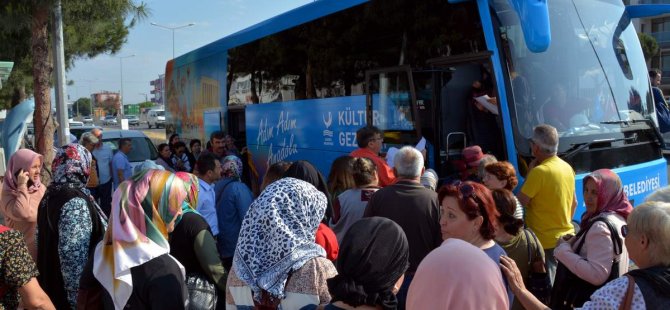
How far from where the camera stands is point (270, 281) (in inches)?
103

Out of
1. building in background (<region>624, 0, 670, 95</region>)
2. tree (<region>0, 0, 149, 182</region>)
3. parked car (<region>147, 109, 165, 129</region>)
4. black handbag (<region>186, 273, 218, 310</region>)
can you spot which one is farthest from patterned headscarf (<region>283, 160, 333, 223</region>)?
parked car (<region>147, 109, 165, 129</region>)

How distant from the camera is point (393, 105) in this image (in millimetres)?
6926

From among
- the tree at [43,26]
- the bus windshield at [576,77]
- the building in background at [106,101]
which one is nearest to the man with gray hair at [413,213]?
the bus windshield at [576,77]

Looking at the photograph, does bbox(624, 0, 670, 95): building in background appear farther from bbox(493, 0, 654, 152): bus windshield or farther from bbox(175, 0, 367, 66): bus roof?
bbox(493, 0, 654, 152): bus windshield

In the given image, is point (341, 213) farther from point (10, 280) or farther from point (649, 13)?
point (649, 13)

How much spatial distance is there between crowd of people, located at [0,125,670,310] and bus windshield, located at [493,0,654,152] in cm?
131

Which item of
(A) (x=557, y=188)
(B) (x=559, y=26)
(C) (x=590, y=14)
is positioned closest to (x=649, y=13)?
(C) (x=590, y=14)

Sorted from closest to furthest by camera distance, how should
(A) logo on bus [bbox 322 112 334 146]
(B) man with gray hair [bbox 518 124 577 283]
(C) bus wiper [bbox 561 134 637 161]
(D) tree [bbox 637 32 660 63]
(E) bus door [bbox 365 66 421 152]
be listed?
(B) man with gray hair [bbox 518 124 577 283] < (C) bus wiper [bbox 561 134 637 161] < (E) bus door [bbox 365 66 421 152] < (A) logo on bus [bbox 322 112 334 146] < (D) tree [bbox 637 32 660 63]

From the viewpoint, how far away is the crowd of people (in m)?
2.26

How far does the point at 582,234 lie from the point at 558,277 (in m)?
0.31

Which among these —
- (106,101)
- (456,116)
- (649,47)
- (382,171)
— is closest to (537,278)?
(382,171)

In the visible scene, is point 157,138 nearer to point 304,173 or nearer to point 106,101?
point 304,173

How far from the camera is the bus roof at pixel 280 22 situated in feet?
26.6

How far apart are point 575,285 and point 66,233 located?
3.16 m
